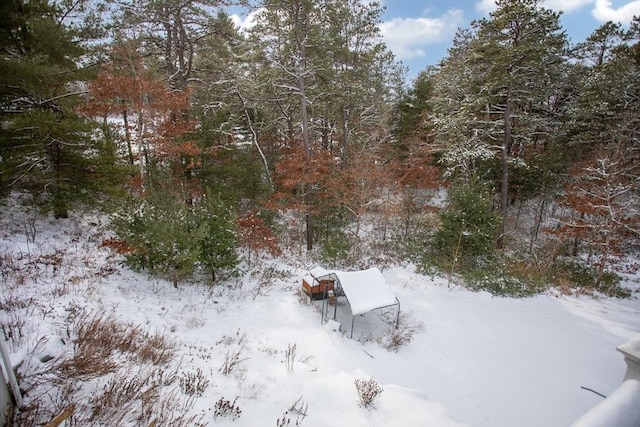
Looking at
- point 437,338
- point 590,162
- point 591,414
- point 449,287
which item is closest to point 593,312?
point 449,287

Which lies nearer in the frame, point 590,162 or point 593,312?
point 593,312

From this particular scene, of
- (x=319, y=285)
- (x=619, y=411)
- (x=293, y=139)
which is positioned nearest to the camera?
(x=619, y=411)

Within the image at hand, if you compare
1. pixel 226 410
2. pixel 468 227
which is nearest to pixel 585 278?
pixel 468 227

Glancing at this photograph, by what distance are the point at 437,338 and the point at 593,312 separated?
748cm

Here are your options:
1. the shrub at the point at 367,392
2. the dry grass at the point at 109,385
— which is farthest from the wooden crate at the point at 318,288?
the dry grass at the point at 109,385

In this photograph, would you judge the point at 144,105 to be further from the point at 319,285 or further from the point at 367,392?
the point at 367,392

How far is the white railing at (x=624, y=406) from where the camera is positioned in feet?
6.19

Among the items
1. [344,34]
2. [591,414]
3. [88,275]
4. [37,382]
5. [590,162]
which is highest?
[344,34]

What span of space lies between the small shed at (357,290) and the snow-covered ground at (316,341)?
Answer: 734 mm

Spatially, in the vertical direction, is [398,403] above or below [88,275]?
below

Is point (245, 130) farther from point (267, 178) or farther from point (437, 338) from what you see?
point (437, 338)

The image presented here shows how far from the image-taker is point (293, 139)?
57.7 ft

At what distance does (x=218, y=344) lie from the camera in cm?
677

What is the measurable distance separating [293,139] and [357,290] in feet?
36.5
